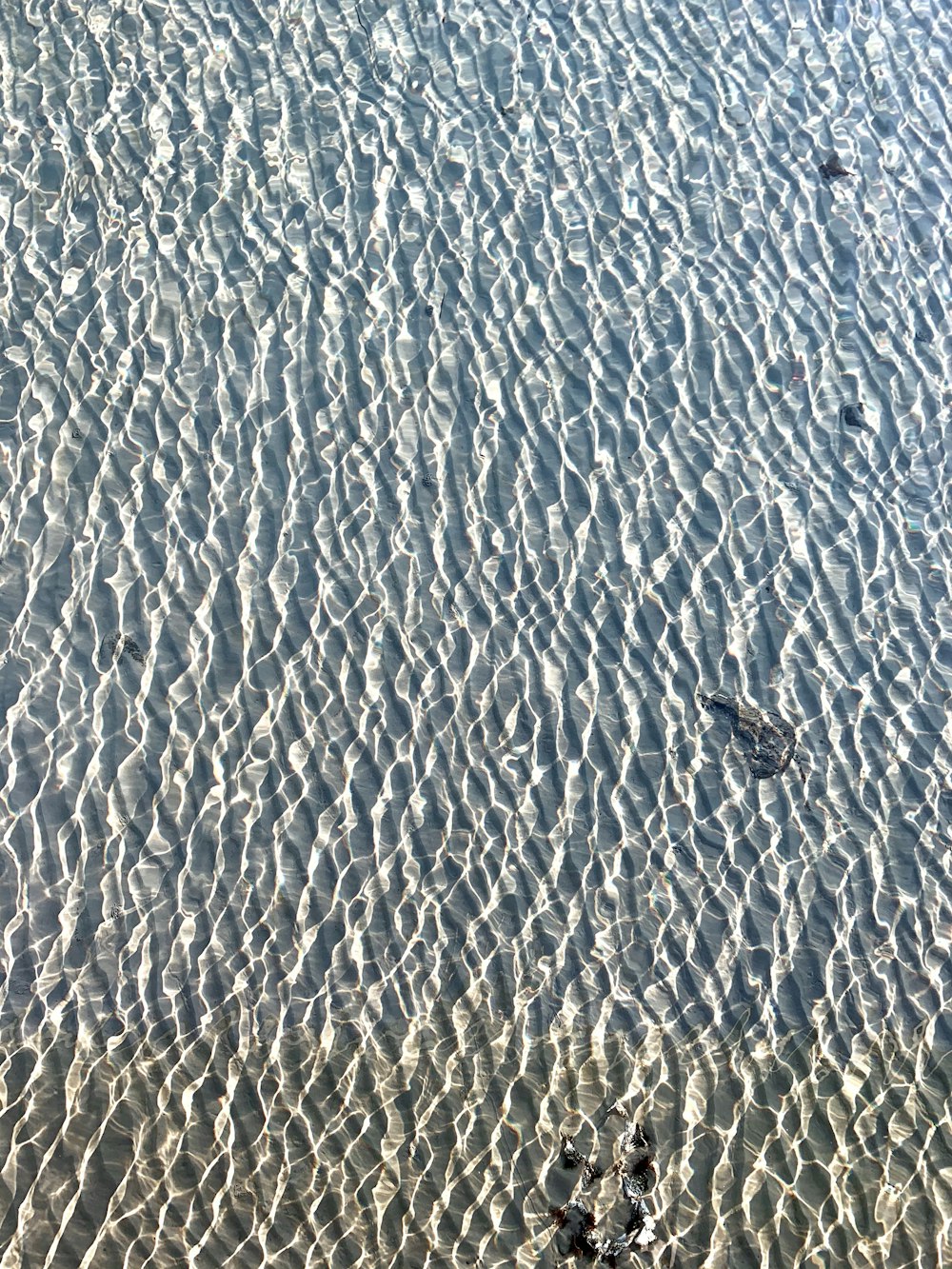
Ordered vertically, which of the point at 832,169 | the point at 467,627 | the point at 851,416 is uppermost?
the point at 832,169

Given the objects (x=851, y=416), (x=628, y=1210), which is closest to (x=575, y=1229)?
(x=628, y=1210)

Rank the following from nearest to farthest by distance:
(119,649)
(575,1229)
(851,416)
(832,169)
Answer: (575,1229)
(119,649)
(851,416)
(832,169)

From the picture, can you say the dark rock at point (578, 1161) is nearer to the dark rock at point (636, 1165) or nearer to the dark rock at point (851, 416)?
the dark rock at point (636, 1165)

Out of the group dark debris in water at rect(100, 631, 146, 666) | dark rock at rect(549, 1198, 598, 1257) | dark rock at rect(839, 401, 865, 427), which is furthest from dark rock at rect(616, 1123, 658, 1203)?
dark rock at rect(839, 401, 865, 427)

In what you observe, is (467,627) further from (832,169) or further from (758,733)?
(832,169)

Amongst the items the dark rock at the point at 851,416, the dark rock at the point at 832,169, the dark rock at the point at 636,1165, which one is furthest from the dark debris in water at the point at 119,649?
the dark rock at the point at 832,169

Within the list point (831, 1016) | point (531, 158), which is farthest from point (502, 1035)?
point (531, 158)

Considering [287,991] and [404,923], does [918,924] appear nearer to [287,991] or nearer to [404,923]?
[404,923]
